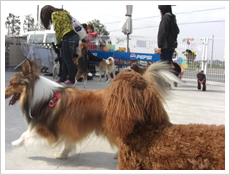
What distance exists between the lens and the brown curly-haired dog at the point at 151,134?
1212 mm

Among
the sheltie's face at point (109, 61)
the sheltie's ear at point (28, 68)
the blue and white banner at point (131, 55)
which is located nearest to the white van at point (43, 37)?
the blue and white banner at point (131, 55)

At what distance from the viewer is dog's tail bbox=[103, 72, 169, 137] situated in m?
1.44

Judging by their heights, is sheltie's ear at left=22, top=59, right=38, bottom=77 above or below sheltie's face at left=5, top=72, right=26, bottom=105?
above

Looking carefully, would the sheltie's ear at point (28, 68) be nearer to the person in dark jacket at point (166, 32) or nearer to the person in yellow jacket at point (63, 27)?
the person in yellow jacket at point (63, 27)

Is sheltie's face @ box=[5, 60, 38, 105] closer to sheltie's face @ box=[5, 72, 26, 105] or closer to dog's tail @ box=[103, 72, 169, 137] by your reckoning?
sheltie's face @ box=[5, 72, 26, 105]

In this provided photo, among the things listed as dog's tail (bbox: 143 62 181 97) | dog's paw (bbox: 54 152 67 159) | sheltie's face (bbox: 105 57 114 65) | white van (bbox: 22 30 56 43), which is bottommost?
dog's paw (bbox: 54 152 67 159)

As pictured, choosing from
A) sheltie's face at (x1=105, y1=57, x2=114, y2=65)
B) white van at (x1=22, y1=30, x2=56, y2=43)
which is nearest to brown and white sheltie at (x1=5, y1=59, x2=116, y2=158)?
sheltie's face at (x1=105, y1=57, x2=114, y2=65)

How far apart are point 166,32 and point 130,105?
4.03 meters

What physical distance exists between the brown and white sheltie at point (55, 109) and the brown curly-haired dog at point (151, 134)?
0.67 metres

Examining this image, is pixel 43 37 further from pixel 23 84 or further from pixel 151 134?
pixel 151 134

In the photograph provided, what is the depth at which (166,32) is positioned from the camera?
16.5 feet

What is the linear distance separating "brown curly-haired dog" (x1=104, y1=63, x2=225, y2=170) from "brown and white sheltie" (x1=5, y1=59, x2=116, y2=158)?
2.20ft

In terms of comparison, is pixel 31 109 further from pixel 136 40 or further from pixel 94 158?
pixel 136 40

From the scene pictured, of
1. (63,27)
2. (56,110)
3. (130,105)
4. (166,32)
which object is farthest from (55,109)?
(166,32)
